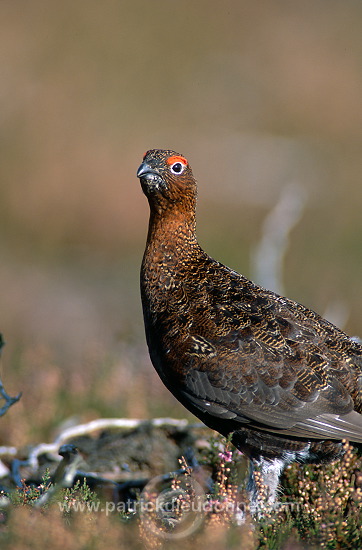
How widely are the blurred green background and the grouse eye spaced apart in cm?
272

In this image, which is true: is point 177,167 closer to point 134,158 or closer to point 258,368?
point 258,368

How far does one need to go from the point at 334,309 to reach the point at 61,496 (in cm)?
698

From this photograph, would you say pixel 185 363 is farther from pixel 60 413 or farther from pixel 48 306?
pixel 48 306

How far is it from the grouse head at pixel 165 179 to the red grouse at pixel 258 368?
2.05 feet

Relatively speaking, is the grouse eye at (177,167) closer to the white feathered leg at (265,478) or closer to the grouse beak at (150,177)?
the grouse beak at (150,177)

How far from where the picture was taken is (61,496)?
4195 millimetres

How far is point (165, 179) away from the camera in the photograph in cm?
534

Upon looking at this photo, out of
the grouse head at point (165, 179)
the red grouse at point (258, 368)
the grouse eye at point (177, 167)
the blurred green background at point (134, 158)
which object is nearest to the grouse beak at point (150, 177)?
the grouse head at point (165, 179)

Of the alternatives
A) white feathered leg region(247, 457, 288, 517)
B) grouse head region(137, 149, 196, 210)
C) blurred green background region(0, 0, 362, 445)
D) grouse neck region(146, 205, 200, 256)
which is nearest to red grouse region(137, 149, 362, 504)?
white feathered leg region(247, 457, 288, 517)

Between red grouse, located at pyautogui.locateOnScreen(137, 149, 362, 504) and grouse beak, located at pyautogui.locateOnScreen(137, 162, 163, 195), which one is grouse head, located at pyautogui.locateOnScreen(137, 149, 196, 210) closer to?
grouse beak, located at pyautogui.locateOnScreen(137, 162, 163, 195)

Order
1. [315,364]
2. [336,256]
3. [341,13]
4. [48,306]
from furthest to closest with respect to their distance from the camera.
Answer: [341,13], [336,256], [48,306], [315,364]

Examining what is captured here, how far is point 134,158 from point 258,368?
662 inches

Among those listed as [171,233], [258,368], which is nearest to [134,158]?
[171,233]

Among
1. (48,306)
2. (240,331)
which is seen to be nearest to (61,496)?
(240,331)
